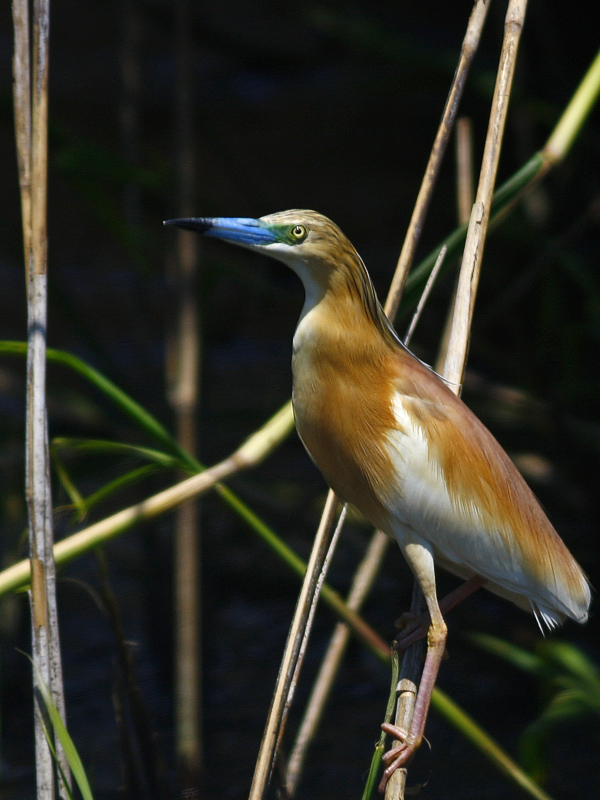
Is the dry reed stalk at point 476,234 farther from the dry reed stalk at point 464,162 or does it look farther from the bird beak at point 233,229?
the bird beak at point 233,229

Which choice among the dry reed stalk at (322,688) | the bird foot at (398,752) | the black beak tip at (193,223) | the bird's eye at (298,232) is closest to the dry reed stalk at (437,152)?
the bird's eye at (298,232)

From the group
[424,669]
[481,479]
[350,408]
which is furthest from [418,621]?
[350,408]

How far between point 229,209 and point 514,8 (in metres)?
2.64

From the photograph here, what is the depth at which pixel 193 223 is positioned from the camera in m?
1.13

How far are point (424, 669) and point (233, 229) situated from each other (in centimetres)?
65

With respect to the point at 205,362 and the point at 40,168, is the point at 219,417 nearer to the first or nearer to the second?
the point at 205,362

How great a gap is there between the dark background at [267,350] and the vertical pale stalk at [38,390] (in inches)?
19.6

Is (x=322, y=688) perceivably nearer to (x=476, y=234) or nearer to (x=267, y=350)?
(x=476, y=234)

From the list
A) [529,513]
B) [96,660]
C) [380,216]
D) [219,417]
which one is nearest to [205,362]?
[219,417]

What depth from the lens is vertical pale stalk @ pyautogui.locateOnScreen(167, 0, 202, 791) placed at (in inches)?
63.1

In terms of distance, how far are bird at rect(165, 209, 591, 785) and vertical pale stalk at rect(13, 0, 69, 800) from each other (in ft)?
1.13

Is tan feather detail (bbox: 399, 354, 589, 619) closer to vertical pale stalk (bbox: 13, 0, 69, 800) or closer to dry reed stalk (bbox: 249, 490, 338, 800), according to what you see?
dry reed stalk (bbox: 249, 490, 338, 800)

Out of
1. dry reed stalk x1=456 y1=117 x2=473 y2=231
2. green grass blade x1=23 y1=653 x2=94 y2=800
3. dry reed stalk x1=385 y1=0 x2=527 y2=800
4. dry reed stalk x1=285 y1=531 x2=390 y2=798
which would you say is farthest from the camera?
dry reed stalk x1=456 y1=117 x2=473 y2=231

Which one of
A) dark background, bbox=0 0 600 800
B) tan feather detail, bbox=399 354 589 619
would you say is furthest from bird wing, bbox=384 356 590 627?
dark background, bbox=0 0 600 800
